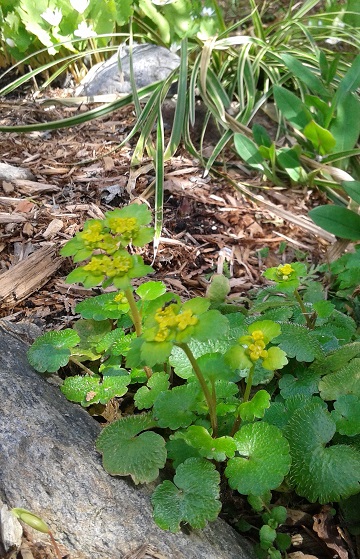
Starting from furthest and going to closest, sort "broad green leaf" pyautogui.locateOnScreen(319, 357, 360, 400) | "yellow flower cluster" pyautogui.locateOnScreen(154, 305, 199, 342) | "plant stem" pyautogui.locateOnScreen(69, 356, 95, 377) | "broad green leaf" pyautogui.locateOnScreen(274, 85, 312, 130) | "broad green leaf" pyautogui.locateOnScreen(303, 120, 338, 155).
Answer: "broad green leaf" pyautogui.locateOnScreen(274, 85, 312, 130) < "broad green leaf" pyautogui.locateOnScreen(303, 120, 338, 155) < "plant stem" pyautogui.locateOnScreen(69, 356, 95, 377) < "broad green leaf" pyautogui.locateOnScreen(319, 357, 360, 400) < "yellow flower cluster" pyautogui.locateOnScreen(154, 305, 199, 342)

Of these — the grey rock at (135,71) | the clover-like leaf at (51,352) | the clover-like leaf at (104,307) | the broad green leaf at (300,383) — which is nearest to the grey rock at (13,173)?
the grey rock at (135,71)

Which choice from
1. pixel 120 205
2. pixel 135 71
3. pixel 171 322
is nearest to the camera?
pixel 171 322

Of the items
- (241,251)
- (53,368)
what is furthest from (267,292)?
(53,368)

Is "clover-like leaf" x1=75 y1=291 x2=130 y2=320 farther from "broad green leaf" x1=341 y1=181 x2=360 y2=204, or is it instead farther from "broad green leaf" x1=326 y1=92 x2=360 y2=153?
"broad green leaf" x1=326 y1=92 x2=360 y2=153

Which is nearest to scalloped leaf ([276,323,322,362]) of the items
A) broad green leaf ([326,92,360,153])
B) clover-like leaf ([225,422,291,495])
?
clover-like leaf ([225,422,291,495])

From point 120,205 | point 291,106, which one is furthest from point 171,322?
point 291,106

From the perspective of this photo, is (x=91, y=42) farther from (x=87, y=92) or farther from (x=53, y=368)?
(x=53, y=368)

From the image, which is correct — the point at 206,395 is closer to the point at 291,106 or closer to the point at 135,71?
the point at 291,106
